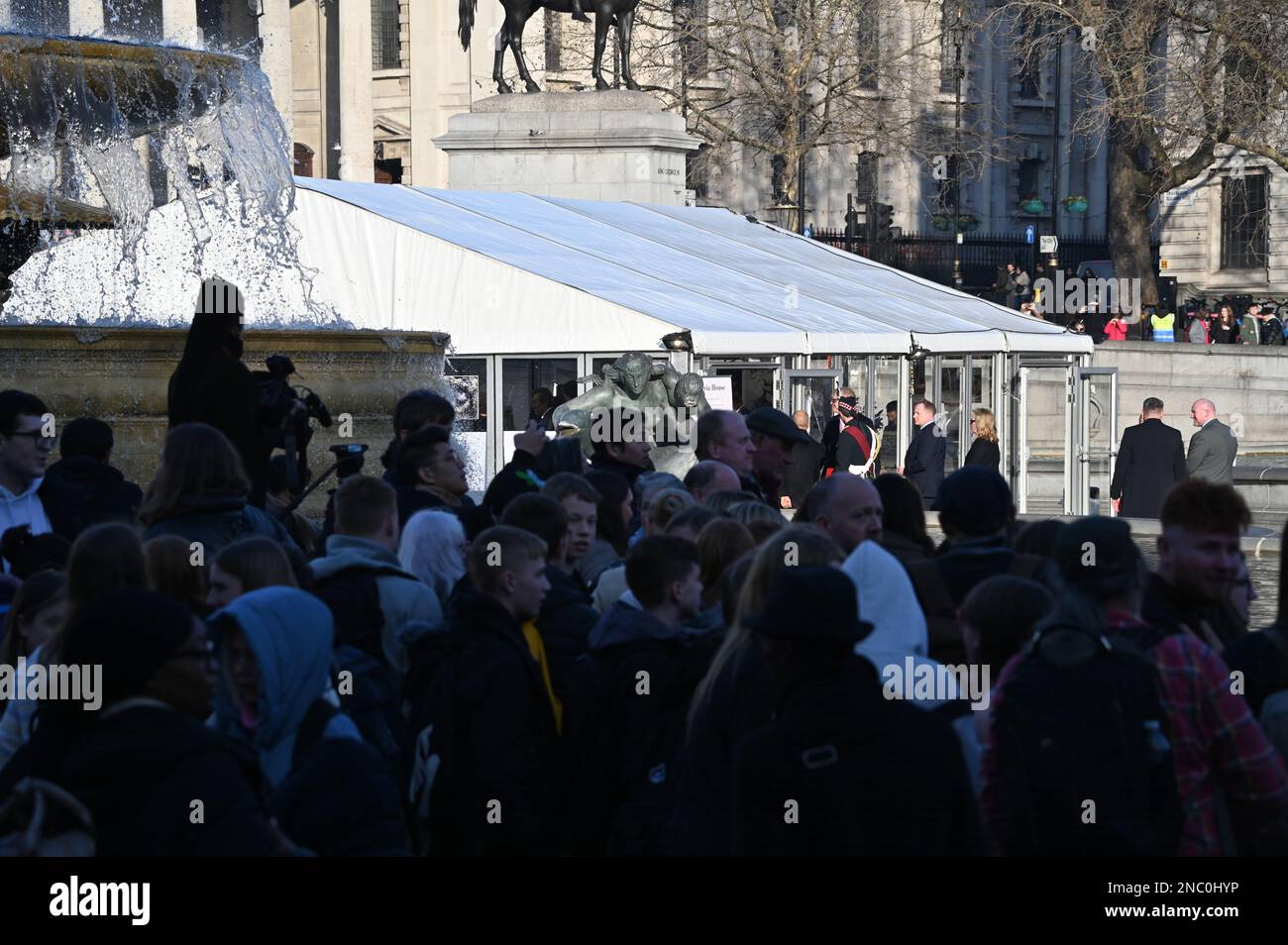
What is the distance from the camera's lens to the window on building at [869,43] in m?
50.5

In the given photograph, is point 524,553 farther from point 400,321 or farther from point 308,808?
point 400,321

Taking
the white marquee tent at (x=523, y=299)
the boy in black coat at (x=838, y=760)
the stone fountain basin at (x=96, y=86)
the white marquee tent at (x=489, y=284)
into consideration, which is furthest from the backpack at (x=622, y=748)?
the white marquee tent at (x=489, y=284)

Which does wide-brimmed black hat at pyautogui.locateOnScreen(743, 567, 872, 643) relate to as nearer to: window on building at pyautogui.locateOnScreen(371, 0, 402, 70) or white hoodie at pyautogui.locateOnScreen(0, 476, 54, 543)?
white hoodie at pyautogui.locateOnScreen(0, 476, 54, 543)

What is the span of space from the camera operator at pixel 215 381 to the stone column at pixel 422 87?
5491 cm

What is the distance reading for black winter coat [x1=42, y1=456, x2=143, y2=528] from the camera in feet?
26.5

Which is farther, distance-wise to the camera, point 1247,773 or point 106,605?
point 1247,773

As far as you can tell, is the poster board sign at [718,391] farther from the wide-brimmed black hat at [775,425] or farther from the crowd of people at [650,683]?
the crowd of people at [650,683]

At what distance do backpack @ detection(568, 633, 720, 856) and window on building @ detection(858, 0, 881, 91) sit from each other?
43.9m

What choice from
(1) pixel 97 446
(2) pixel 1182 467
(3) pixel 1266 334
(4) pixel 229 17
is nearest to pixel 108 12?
(4) pixel 229 17

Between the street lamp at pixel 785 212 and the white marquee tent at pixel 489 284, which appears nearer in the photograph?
the white marquee tent at pixel 489 284

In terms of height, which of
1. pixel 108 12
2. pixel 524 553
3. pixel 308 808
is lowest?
pixel 308 808

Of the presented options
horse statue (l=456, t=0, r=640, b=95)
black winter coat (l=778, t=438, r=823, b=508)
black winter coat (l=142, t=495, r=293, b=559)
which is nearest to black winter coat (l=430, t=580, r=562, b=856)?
black winter coat (l=142, t=495, r=293, b=559)

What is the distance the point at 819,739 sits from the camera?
4395 mm
